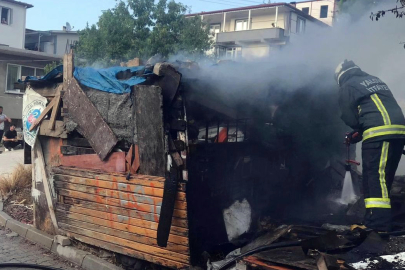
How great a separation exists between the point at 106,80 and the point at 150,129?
3.47ft

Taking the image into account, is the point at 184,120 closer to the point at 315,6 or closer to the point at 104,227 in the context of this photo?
the point at 104,227

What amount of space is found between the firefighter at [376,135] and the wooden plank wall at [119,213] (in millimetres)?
1965

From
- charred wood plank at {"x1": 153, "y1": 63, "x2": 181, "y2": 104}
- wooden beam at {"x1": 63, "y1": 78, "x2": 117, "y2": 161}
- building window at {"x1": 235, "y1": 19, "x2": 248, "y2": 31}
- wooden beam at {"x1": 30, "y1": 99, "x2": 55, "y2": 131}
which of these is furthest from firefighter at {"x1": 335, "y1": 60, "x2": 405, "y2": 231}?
building window at {"x1": 235, "y1": 19, "x2": 248, "y2": 31}

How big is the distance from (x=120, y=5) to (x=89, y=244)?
1104 cm

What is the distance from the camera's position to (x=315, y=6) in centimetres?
4559

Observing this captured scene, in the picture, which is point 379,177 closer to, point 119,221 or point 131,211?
point 131,211

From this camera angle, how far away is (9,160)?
11.8 metres

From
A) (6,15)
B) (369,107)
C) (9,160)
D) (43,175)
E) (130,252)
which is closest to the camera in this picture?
(369,107)

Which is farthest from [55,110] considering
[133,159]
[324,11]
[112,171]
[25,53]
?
[324,11]

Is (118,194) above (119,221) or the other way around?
above

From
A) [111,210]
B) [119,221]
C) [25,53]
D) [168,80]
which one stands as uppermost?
[25,53]

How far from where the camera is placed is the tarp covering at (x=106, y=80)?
15.2 ft

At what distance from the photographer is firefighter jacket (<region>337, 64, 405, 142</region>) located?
431cm

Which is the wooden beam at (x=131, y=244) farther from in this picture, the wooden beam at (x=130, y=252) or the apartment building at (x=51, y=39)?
the apartment building at (x=51, y=39)
